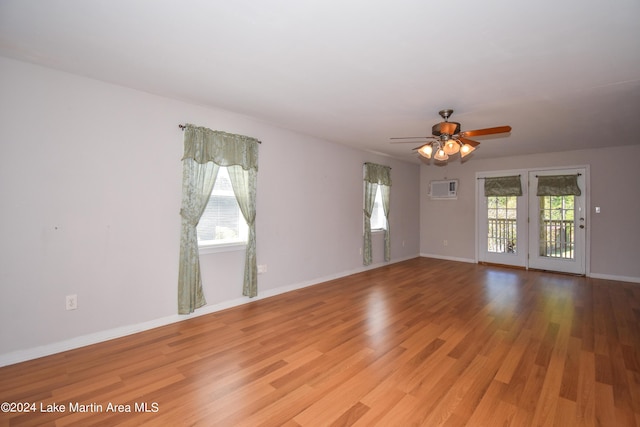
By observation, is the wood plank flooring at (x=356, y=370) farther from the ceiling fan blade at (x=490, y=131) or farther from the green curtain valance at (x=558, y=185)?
the green curtain valance at (x=558, y=185)

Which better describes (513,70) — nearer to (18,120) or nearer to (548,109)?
(548,109)

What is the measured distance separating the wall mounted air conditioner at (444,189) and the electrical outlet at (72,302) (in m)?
7.14

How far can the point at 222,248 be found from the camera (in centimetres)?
377

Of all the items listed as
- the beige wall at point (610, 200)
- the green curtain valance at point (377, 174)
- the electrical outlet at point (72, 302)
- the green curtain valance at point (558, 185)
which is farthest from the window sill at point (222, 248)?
the green curtain valance at point (558, 185)

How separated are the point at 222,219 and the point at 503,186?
19.4ft

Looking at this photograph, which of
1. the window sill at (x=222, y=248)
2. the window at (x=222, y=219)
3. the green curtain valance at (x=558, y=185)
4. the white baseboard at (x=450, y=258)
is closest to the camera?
the window sill at (x=222, y=248)

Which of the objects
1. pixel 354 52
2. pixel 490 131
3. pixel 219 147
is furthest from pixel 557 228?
pixel 219 147

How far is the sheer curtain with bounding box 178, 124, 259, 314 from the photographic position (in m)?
3.36

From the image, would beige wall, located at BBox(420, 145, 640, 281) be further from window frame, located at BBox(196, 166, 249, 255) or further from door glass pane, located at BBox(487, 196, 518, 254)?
window frame, located at BBox(196, 166, 249, 255)

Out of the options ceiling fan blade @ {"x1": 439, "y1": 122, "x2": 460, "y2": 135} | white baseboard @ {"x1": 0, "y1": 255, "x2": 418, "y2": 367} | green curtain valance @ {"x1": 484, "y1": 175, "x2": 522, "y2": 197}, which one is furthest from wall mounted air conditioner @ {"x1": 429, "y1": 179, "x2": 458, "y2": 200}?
white baseboard @ {"x1": 0, "y1": 255, "x2": 418, "y2": 367}

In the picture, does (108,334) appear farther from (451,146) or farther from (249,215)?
(451,146)

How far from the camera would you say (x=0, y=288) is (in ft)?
7.84

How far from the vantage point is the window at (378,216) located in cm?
643

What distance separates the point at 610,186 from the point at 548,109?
3386 millimetres
